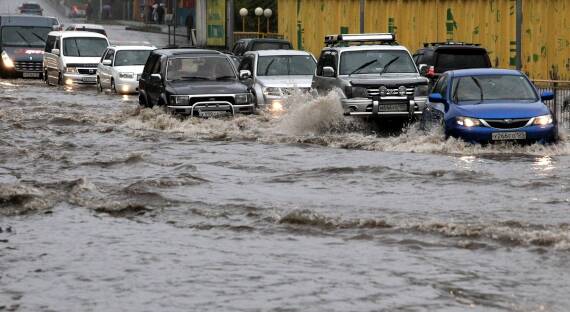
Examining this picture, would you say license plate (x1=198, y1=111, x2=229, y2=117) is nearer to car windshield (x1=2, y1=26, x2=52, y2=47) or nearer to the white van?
the white van

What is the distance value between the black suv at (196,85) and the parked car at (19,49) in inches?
868

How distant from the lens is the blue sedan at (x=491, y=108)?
20.1 metres

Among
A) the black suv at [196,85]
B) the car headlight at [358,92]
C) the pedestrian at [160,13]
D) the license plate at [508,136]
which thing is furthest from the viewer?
the pedestrian at [160,13]

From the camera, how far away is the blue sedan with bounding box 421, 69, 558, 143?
792 inches

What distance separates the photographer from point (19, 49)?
49500 mm

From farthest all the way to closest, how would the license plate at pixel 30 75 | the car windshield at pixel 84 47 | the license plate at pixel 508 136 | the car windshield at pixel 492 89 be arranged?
1. the license plate at pixel 30 75
2. the car windshield at pixel 84 47
3. the car windshield at pixel 492 89
4. the license plate at pixel 508 136

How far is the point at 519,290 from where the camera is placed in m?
10.3

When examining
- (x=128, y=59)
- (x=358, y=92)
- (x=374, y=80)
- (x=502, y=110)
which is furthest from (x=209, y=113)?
(x=128, y=59)

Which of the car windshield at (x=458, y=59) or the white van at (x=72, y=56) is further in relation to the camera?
the white van at (x=72, y=56)

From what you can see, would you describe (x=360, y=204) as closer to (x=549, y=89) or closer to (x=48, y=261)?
(x=48, y=261)

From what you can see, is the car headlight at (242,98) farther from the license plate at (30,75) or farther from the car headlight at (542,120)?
the license plate at (30,75)

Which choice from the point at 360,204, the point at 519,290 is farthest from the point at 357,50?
the point at 519,290

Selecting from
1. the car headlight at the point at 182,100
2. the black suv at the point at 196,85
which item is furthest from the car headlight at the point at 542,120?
the car headlight at the point at 182,100

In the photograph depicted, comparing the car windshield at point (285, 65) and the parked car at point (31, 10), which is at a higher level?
the parked car at point (31, 10)
